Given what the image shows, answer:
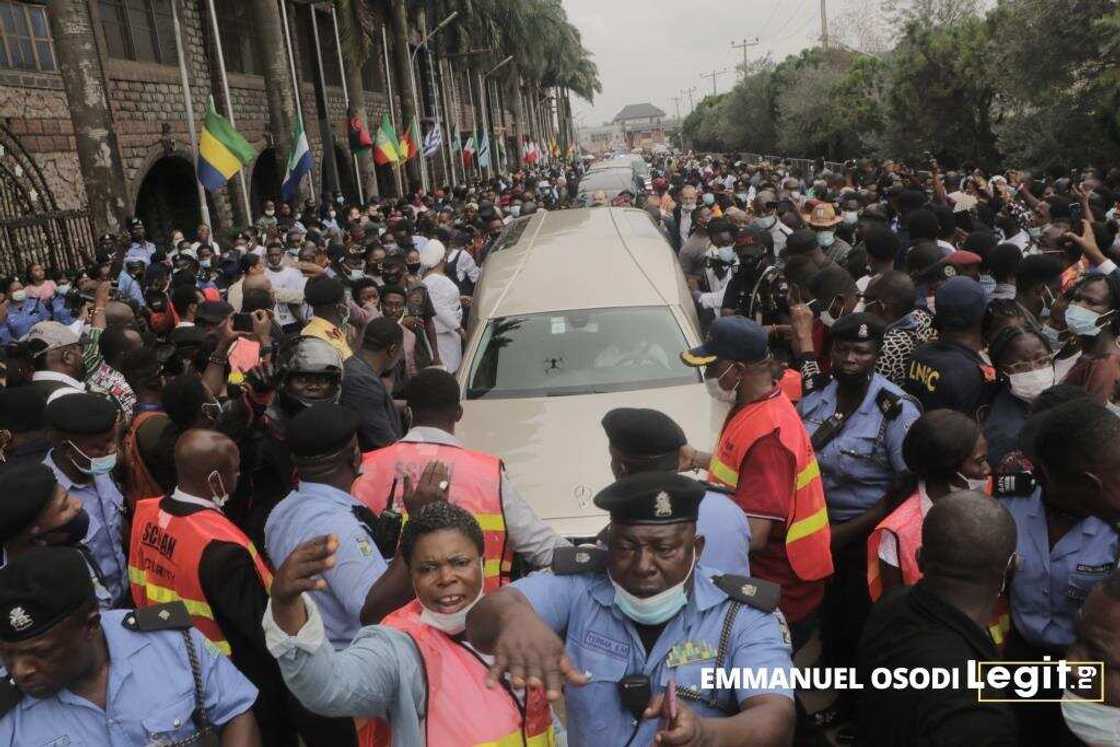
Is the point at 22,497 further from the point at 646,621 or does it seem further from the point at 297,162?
the point at 297,162

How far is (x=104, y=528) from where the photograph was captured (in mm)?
3561

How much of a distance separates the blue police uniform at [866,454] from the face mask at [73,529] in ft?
9.29

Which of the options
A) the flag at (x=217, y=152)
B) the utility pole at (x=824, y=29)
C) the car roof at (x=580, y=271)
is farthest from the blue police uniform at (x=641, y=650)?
the utility pole at (x=824, y=29)

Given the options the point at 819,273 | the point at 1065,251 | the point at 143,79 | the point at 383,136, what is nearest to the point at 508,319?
the point at 819,273

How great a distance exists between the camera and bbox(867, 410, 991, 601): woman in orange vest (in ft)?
9.53

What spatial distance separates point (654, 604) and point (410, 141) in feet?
83.9

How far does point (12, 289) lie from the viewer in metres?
9.16

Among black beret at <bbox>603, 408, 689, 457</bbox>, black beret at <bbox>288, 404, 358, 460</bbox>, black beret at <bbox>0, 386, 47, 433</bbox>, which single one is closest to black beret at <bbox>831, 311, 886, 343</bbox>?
black beret at <bbox>603, 408, 689, 457</bbox>

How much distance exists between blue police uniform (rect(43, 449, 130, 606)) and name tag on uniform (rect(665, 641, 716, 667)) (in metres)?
2.45

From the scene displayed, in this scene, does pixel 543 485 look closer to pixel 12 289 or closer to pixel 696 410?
pixel 696 410

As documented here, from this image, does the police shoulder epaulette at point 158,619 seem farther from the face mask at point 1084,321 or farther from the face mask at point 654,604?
the face mask at point 1084,321

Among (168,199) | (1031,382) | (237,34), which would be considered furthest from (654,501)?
(237,34)

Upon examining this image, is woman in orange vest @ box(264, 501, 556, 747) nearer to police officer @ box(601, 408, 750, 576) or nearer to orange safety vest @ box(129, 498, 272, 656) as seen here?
police officer @ box(601, 408, 750, 576)

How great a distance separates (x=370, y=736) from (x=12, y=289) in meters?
8.88
